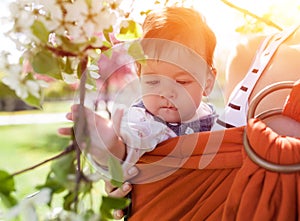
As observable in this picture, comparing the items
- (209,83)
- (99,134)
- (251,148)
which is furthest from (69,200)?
(209,83)

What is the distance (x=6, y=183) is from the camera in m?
1.07

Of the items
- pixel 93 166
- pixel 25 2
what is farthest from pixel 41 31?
pixel 93 166

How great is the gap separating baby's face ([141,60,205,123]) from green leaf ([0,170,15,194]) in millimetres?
617

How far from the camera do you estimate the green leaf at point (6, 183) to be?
1.07 m

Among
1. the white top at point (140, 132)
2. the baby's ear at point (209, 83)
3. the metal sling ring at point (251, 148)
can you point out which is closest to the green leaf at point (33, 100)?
the white top at point (140, 132)

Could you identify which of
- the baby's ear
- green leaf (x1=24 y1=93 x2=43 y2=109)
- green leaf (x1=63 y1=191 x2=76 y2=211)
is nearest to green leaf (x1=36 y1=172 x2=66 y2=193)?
green leaf (x1=63 y1=191 x2=76 y2=211)

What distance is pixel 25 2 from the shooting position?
1.08 meters

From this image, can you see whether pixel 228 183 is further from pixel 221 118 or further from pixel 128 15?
pixel 128 15

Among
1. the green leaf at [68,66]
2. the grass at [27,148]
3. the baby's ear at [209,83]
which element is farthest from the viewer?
the grass at [27,148]

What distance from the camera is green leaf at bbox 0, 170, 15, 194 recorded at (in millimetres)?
1067

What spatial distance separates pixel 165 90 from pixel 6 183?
650 mm

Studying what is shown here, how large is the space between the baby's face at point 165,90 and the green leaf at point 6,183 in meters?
0.62

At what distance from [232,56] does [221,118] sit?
0.32 meters

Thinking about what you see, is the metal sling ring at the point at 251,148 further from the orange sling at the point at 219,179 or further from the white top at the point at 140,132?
the white top at the point at 140,132
